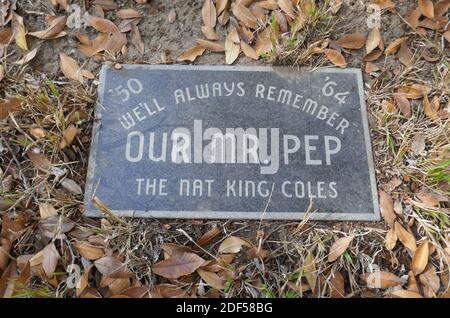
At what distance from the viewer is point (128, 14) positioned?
1.70 m

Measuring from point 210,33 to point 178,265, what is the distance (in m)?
0.90

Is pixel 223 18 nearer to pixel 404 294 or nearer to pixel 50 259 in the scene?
pixel 50 259

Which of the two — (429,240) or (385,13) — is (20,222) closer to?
(429,240)

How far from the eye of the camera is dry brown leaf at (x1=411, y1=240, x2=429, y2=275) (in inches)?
53.9

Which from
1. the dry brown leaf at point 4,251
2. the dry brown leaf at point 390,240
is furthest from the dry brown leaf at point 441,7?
the dry brown leaf at point 4,251

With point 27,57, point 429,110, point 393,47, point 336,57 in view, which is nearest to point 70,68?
point 27,57

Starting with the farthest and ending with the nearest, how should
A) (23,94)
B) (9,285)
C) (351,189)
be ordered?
1. (23,94)
2. (351,189)
3. (9,285)

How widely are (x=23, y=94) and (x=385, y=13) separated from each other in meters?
1.45

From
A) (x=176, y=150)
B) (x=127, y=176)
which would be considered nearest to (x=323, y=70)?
(x=176, y=150)

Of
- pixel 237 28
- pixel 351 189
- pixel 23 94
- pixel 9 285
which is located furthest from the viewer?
pixel 237 28

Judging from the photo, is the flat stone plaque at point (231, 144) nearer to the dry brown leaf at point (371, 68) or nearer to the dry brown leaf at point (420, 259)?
the dry brown leaf at point (371, 68)

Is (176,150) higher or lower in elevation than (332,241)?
higher

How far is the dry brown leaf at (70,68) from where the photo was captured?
1.61 metres

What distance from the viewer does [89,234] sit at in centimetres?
140
